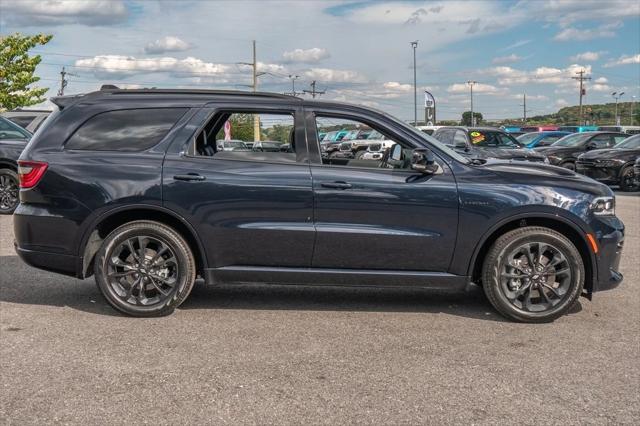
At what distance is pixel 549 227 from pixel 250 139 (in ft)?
8.32

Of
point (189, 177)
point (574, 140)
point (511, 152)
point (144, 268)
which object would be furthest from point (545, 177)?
point (574, 140)

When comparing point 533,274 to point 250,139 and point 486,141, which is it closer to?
point 250,139

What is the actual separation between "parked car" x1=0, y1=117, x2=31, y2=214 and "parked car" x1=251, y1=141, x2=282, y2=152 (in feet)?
23.7

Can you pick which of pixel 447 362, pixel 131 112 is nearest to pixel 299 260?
pixel 447 362

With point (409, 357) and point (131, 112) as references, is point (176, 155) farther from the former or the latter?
point (409, 357)

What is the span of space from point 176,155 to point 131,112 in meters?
0.57

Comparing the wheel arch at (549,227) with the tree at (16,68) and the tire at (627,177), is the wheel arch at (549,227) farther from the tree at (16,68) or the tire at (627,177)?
the tree at (16,68)

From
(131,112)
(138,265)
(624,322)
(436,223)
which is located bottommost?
(624,322)

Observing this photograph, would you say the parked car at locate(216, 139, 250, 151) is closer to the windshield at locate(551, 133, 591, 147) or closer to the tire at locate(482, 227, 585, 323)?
the tire at locate(482, 227, 585, 323)

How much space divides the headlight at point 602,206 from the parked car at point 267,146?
8.56 feet

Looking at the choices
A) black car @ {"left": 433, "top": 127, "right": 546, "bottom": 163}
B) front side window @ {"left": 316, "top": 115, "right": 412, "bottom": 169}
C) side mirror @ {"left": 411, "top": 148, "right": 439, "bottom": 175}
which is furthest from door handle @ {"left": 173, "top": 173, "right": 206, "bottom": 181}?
black car @ {"left": 433, "top": 127, "right": 546, "bottom": 163}

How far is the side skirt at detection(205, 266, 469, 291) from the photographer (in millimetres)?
5262

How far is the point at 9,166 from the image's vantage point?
11320 mm

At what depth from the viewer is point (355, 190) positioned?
5.21 m
